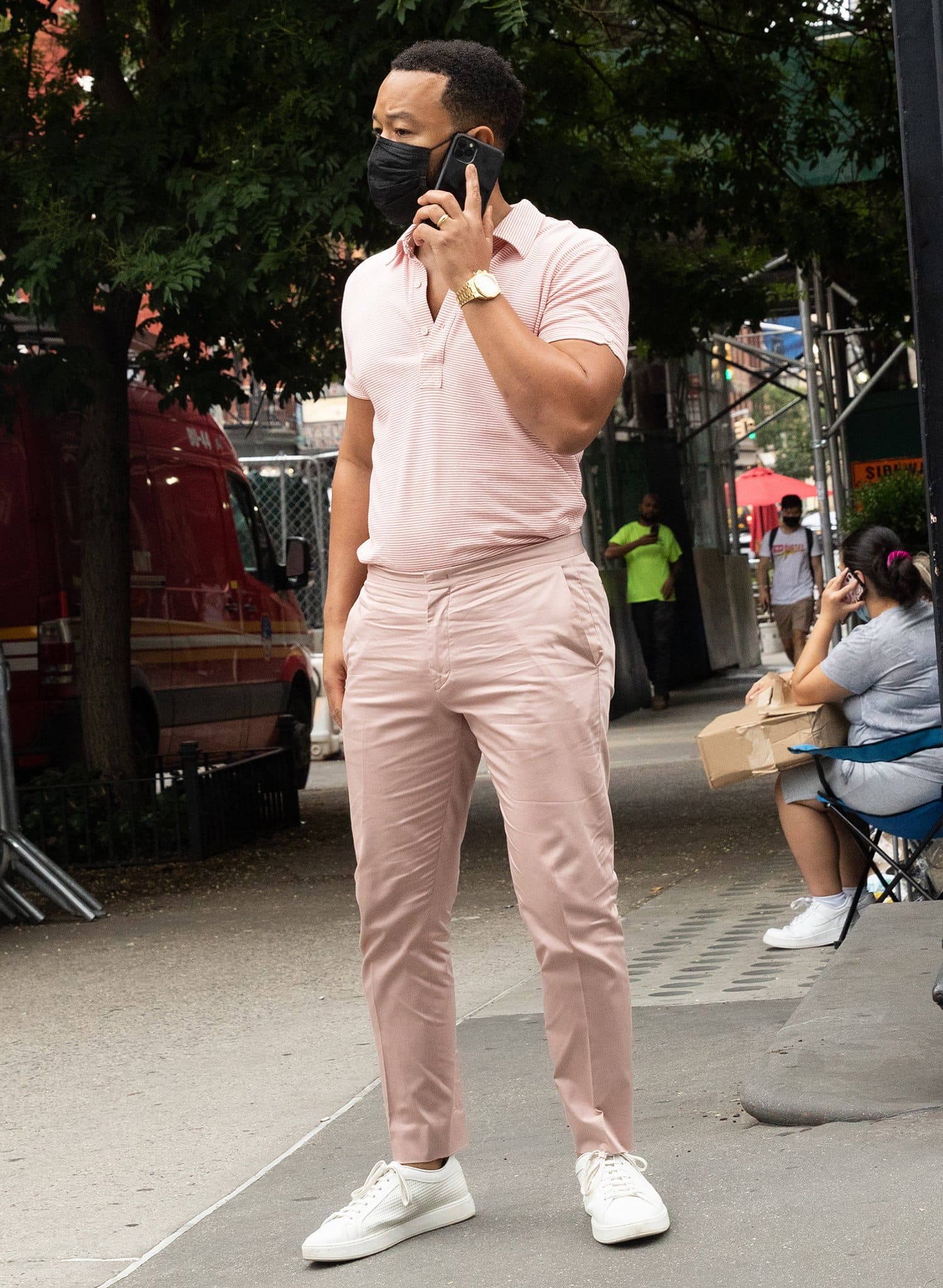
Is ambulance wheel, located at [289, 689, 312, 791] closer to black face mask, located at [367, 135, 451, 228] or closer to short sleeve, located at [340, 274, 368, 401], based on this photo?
short sleeve, located at [340, 274, 368, 401]

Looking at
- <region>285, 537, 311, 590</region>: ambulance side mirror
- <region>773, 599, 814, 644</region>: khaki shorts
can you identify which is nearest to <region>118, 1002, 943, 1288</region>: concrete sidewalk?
<region>285, 537, 311, 590</region>: ambulance side mirror

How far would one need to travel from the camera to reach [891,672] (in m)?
6.18

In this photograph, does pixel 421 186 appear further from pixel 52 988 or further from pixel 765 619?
pixel 765 619

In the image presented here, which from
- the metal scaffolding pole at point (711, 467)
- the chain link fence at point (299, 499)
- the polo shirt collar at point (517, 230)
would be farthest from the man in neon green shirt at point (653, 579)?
the polo shirt collar at point (517, 230)

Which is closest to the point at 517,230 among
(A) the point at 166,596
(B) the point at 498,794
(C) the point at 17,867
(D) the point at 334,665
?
(D) the point at 334,665

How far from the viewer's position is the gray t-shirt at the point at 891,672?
614 cm

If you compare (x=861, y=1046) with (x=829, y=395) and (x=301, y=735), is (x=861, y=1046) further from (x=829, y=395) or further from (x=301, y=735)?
(x=829, y=395)

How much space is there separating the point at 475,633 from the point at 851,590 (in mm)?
3546

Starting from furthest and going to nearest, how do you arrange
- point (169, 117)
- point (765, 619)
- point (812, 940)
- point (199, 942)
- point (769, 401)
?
point (769, 401) < point (765, 619) < point (169, 117) < point (199, 942) < point (812, 940)

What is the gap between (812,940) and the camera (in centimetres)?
633

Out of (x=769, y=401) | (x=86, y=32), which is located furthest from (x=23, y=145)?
(x=769, y=401)

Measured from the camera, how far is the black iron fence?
368 inches

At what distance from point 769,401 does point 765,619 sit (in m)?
42.0

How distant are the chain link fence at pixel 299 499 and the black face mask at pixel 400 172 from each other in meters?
14.0
